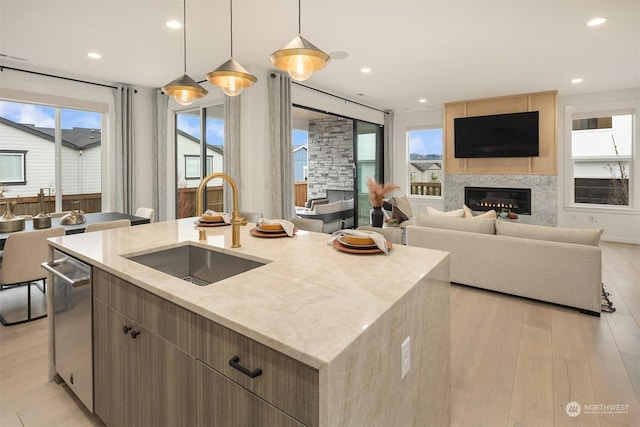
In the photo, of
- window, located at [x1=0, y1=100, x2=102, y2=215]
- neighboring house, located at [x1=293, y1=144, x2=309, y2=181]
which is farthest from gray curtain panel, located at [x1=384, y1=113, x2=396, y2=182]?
window, located at [x1=0, y1=100, x2=102, y2=215]

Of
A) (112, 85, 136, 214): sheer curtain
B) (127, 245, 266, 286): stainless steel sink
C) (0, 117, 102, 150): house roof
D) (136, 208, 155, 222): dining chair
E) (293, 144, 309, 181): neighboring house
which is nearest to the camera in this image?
(127, 245, 266, 286): stainless steel sink

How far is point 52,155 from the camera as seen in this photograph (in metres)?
4.97

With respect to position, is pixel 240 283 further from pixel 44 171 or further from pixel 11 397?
pixel 44 171

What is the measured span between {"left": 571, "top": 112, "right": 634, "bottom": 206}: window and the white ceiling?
1059 mm

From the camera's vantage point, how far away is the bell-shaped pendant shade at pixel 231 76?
6.81 feet

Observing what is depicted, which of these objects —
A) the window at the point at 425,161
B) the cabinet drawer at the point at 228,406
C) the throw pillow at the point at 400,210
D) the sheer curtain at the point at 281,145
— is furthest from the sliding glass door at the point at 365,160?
the cabinet drawer at the point at 228,406

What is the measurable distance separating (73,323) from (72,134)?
176 inches

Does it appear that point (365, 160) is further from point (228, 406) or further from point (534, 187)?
point (228, 406)

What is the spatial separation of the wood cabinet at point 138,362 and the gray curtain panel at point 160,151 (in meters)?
4.61

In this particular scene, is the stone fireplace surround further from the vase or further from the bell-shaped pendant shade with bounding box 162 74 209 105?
the bell-shaped pendant shade with bounding box 162 74 209 105


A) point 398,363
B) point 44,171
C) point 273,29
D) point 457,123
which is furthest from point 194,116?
point 398,363

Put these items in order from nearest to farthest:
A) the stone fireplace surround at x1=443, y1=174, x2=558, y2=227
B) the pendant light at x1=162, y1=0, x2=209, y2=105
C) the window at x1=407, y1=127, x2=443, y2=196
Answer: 1. the pendant light at x1=162, y1=0, x2=209, y2=105
2. the stone fireplace surround at x1=443, y1=174, x2=558, y2=227
3. the window at x1=407, y1=127, x2=443, y2=196

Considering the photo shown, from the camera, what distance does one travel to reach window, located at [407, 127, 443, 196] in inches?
312

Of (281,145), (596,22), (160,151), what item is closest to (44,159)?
(160,151)
